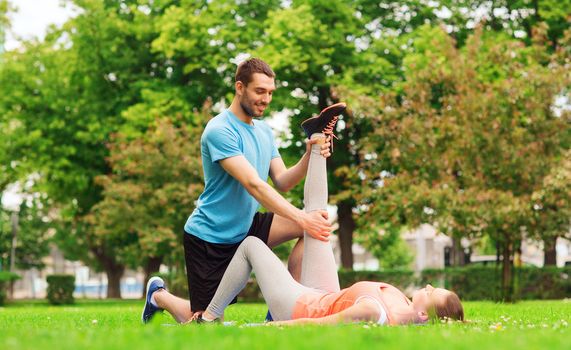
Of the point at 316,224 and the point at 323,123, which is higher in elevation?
the point at 323,123

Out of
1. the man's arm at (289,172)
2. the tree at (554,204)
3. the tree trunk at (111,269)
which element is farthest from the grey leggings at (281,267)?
the tree trunk at (111,269)

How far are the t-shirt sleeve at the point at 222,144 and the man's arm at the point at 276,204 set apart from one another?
130 mm

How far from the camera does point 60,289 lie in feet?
92.1

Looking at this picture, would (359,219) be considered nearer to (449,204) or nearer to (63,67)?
(449,204)

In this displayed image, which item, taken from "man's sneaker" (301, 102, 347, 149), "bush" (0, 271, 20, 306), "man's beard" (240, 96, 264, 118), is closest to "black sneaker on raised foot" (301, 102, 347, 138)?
"man's sneaker" (301, 102, 347, 149)

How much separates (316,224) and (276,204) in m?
0.36

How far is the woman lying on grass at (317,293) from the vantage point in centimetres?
616

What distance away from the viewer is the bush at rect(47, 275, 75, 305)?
2789 centimetres

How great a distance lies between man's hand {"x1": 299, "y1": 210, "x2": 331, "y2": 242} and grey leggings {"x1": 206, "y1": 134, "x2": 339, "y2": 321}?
59 millimetres

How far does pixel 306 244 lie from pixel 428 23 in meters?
20.5

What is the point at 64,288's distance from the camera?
2809 centimetres

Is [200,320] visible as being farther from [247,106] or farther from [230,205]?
[247,106]

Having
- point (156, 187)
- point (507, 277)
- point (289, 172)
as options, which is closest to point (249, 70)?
point (289, 172)

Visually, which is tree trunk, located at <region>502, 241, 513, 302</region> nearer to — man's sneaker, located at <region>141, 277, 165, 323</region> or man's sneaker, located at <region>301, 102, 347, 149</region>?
man's sneaker, located at <region>141, 277, 165, 323</region>
